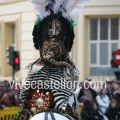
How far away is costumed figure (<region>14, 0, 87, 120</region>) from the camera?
20.4ft

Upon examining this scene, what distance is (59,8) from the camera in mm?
6500

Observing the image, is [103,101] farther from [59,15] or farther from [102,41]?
[59,15]

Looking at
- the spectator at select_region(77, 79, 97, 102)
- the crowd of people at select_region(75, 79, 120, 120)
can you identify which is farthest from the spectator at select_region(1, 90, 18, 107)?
the spectator at select_region(77, 79, 97, 102)

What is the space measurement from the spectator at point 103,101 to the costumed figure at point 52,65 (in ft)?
28.6

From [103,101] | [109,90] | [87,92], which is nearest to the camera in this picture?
[103,101]

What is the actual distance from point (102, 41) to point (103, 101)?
27.0 ft

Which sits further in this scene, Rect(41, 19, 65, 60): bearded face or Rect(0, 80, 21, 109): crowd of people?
Rect(0, 80, 21, 109): crowd of people

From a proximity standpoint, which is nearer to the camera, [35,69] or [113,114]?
[35,69]

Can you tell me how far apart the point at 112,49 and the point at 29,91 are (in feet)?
56.6

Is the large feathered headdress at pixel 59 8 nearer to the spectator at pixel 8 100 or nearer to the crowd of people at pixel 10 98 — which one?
the crowd of people at pixel 10 98

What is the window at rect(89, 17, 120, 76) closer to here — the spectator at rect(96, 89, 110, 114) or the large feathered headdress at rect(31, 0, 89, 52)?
the spectator at rect(96, 89, 110, 114)

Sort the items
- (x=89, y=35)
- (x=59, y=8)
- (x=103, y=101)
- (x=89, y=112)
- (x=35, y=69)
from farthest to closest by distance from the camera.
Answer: (x=89, y=35) → (x=103, y=101) → (x=89, y=112) → (x=59, y=8) → (x=35, y=69)

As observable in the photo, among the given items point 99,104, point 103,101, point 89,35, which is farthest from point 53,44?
point 89,35

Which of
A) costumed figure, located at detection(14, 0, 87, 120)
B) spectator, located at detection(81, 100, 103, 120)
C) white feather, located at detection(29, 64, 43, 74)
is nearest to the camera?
costumed figure, located at detection(14, 0, 87, 120)
